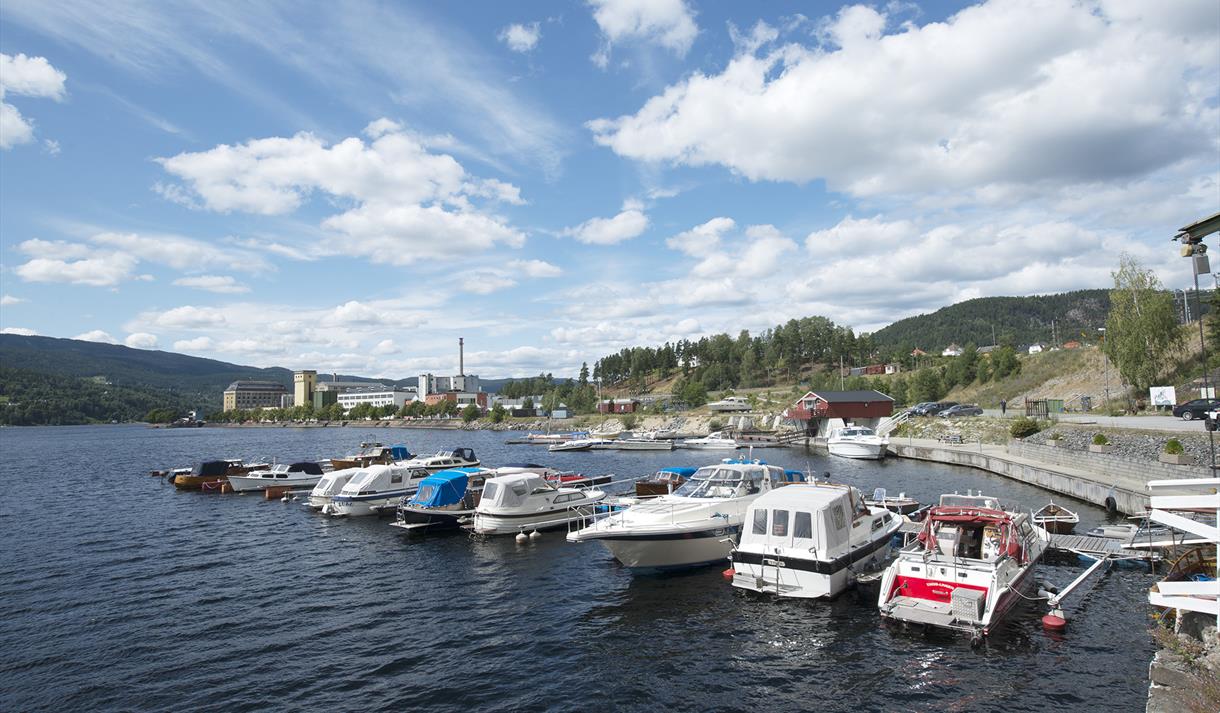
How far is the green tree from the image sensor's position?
207 ft

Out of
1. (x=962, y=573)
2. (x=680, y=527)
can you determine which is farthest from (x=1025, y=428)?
(x=680, y=527)

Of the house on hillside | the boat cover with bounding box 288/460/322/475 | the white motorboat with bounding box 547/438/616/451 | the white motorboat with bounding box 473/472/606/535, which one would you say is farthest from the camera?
the white motorboat with bounding box 547/438/616/451

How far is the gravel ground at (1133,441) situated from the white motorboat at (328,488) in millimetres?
43825

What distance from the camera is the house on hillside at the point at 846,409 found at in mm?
86875

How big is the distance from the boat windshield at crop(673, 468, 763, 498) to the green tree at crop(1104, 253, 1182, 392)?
59.1 m

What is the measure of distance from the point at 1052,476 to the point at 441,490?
3491 centimetres

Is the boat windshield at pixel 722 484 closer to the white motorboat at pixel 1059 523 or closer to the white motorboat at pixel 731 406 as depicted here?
the white motorboat at pixel 1059 523

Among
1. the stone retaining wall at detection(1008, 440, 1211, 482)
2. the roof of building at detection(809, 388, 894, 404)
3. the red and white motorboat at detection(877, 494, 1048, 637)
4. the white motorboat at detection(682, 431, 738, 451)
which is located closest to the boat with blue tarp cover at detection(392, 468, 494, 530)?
the red and white motorboat at detection(877, 494, 1048, 637)

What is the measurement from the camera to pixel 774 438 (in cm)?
8900

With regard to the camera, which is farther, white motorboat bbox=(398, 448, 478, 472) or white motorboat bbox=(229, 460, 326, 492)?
white motorboat bbox=(229, 460, 326, 492)

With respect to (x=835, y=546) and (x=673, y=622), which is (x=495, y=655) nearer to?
(x=673, y=622)

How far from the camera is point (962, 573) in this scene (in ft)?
54.0

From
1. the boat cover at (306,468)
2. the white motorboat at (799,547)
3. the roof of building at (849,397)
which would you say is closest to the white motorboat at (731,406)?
the roof of building at (849,397)

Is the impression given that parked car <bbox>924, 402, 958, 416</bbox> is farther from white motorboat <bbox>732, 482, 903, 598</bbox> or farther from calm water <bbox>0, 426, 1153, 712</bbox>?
white motorboat <bbox>732, 482, 903, 598</bbox>
